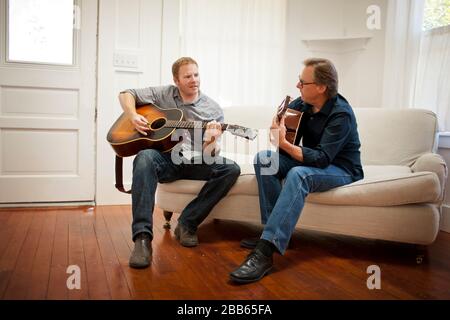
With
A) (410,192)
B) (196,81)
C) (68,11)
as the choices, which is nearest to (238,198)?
(196,81)

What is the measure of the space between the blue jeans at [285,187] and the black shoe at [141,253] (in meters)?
0.52

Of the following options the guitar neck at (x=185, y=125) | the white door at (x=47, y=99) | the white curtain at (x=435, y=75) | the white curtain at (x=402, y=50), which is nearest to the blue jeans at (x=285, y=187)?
the guitar neck at (x=185, y=125)

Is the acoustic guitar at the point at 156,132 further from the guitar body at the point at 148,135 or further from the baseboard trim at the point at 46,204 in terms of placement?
the baseboard trim at the point at 46,204

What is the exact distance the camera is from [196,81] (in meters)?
2.34

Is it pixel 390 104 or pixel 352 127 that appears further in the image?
pixel 390 104

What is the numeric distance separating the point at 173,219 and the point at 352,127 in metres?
1.42

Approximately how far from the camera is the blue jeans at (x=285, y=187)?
180 centimetres

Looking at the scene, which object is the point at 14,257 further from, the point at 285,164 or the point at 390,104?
the point at 390,104

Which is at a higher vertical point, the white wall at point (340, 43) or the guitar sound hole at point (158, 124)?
the white wall at point (340, 43)

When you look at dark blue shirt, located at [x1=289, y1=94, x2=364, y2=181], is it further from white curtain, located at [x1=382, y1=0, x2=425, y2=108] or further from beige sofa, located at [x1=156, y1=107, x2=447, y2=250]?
white curtain, located at [x1=382, y1=0, x2=425, y2=108]

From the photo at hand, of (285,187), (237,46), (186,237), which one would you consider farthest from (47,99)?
(285,187)

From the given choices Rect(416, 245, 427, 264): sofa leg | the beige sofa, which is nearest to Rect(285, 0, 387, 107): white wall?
the beige sofa

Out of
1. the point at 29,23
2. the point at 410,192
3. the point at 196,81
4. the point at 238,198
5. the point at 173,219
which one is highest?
the point at 29,23
